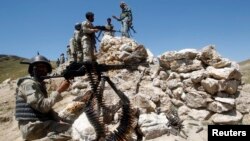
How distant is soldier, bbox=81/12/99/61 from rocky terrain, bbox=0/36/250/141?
1.18 m

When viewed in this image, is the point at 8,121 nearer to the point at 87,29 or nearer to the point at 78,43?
the point at 78,43

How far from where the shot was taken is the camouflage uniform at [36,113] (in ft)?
22.4

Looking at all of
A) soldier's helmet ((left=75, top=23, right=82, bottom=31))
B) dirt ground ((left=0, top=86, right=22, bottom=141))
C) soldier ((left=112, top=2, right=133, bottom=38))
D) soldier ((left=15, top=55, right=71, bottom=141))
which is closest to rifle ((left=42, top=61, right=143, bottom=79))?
soldier ((left=15, top=55, right=71, bottom=141))

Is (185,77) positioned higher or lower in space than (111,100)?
higher

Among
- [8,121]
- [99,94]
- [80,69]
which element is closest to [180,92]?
[99,94]

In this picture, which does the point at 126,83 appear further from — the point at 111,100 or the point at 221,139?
the point at 221,139

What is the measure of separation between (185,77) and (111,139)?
3988mm

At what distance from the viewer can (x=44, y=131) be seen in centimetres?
738

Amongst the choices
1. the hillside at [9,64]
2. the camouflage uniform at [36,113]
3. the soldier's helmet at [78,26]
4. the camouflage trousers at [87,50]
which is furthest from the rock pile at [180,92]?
the hillside at [9,64]

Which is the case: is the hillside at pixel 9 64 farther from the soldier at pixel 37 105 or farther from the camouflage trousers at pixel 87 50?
the soldier at pixel 37 105

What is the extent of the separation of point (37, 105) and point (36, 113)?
0.45 meters

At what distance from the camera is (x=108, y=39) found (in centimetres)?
1411

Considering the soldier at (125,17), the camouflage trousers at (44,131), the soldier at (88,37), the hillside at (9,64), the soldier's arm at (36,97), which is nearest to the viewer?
the soldier's arm at (36,97)

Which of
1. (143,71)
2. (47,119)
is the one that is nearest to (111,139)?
(47,119)
